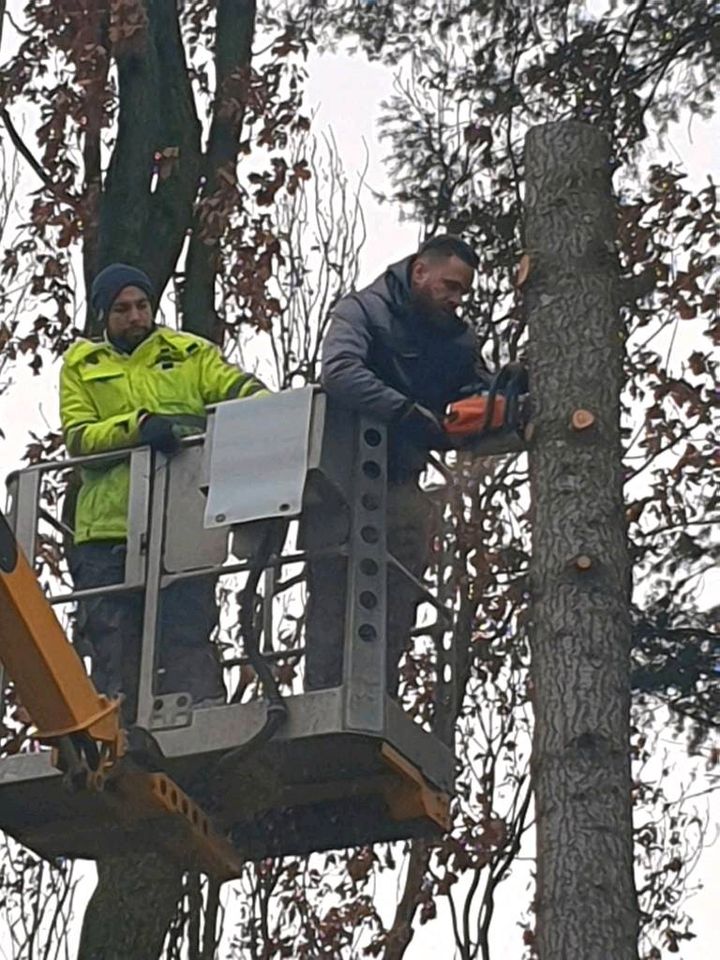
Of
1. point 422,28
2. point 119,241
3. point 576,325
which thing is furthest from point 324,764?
point 422,28

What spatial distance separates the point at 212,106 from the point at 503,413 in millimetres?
6336

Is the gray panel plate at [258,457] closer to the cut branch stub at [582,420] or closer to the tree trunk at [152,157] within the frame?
the cut branch stub at [582,420]

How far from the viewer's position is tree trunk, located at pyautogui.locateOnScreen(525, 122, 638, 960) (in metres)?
6.80

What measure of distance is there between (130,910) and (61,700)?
9.51ft

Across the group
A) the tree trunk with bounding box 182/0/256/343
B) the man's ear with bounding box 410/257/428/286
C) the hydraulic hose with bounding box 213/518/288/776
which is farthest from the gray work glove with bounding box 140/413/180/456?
the tree trunk with bounding box 182/0/256/343

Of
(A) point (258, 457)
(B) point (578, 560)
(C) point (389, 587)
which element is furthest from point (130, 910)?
(B) point (578, 560)

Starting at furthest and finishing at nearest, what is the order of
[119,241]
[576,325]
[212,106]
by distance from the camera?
1. [212,106]
2. [119,241]
3. [576,325]

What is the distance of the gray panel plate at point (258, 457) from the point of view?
834 centimetres

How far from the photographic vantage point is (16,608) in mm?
8391

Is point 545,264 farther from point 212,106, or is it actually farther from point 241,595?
point 212,106

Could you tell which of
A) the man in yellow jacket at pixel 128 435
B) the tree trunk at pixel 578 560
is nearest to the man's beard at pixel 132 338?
the man in yellow jacket at pixel 128 435

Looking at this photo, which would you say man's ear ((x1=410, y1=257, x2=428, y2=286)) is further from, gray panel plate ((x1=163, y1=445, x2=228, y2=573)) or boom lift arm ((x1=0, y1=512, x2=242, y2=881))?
boom lift arm ((x1=0, y1=512, x2=242, y2=881))

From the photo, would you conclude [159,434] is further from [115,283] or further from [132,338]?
[115,283]

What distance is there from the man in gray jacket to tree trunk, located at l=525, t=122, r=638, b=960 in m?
0.98
